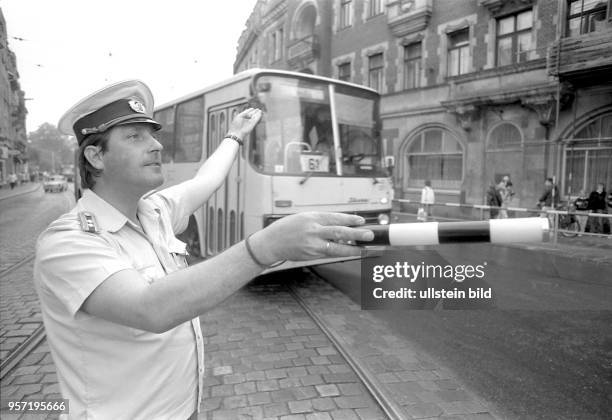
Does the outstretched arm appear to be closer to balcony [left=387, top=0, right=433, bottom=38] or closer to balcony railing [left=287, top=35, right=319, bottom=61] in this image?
balcony [left=387, top=0, right=433, bottom=38]

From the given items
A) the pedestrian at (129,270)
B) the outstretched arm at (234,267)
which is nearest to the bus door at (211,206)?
the pedestrian at (129,270)

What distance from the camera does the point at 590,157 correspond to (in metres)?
12.7

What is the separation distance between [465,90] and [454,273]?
54.7 feet

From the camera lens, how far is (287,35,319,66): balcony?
80.2 ft

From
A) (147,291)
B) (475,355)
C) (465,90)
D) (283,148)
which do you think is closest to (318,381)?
(475,355)

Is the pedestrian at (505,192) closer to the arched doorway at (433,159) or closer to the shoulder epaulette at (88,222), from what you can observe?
the arched doorway at (433,159)

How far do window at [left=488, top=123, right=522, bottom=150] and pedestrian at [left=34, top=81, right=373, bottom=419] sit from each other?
16242 millimetres

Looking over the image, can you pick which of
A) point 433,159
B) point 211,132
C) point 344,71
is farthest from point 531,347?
point 344,71

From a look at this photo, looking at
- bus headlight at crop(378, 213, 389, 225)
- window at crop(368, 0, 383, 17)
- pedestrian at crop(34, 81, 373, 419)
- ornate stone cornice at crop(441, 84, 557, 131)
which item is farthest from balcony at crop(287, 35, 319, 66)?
pedestrian at crop(34, 81, 373, 419)

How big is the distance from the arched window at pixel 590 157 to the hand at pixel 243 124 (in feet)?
39.9

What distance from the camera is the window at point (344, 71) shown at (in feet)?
75.7

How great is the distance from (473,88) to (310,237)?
17136 mm

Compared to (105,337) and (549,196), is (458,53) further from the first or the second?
(105,337)

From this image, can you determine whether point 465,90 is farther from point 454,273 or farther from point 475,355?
point 454,273
